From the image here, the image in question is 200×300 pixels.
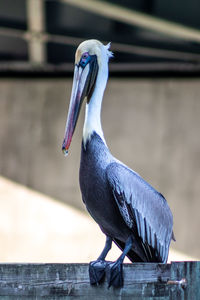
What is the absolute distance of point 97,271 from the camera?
393cm

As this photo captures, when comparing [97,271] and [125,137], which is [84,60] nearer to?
[97,271]

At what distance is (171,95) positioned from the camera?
10.7 meters

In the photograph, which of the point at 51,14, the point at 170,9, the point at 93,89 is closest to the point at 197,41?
the point at 170,9

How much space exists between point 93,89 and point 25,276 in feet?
4.60

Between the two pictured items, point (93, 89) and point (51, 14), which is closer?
point (93, 89)

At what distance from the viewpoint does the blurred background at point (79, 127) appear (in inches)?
408

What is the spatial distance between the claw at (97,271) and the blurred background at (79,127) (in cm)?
618

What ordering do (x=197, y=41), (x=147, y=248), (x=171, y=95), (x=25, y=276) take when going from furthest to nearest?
(x=171, y=95) < (x=197, y=41) < (x=147, y=248) < (x=25, y=276)

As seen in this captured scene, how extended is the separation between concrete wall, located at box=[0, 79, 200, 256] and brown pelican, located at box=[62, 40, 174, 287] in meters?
5.83

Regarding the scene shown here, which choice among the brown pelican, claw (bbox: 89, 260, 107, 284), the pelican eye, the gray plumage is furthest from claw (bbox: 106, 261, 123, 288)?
the pelican eye

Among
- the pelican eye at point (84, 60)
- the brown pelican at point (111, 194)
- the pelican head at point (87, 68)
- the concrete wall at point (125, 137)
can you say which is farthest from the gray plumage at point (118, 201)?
the concrete wall at point (125, 137)

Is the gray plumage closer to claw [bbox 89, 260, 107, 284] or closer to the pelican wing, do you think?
the pelican wing

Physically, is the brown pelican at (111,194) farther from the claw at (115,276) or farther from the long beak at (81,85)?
the claw at (115,276)

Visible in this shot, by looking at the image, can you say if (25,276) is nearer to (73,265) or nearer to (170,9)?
(73,265)
